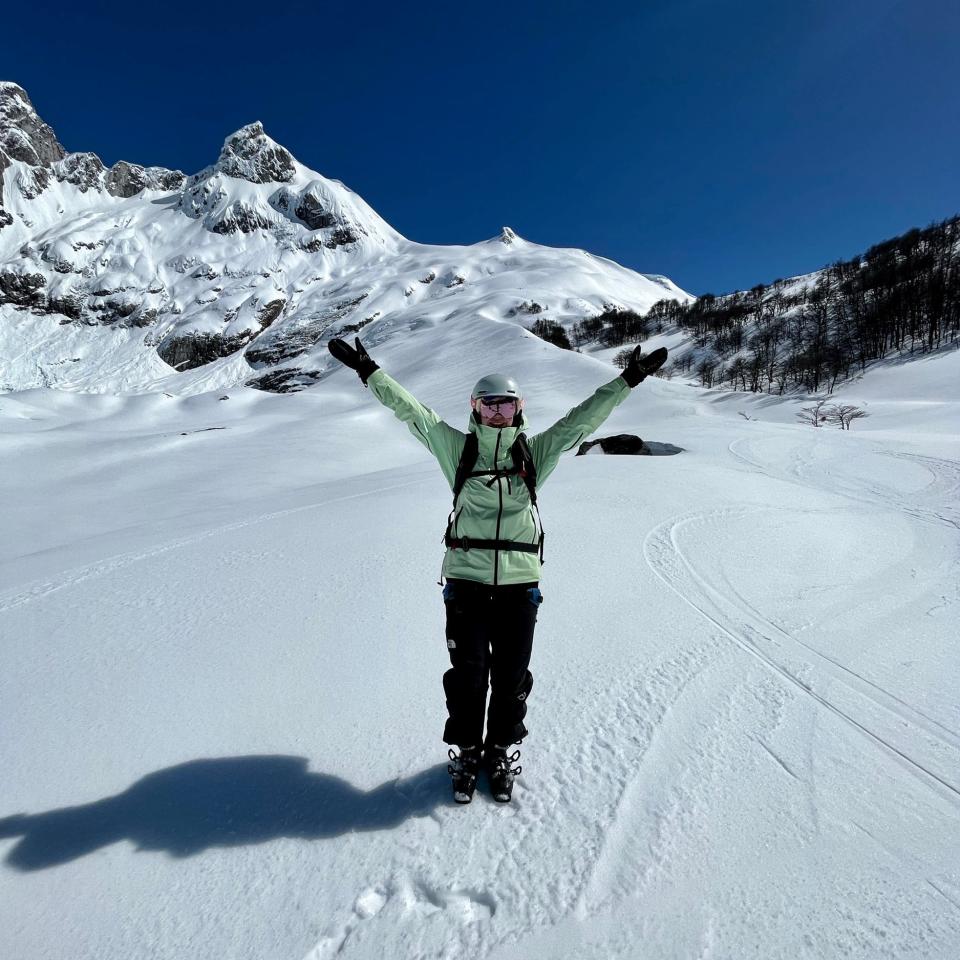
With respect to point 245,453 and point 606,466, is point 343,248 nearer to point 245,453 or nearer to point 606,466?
point 245,453

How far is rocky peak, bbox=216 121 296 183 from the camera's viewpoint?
502 feet

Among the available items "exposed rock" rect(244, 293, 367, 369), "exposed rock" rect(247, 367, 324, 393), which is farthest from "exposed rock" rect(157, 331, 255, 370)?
"exposed rock" rect(247, 367, 324, 393)

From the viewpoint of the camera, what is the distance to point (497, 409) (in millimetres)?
2434

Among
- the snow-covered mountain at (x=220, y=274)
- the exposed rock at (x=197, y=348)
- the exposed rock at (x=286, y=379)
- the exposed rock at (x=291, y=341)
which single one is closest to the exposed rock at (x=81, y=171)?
the snow-covered mountain at (x=220, y=274)

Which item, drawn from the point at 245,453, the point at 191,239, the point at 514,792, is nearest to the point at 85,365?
the point at 191,239

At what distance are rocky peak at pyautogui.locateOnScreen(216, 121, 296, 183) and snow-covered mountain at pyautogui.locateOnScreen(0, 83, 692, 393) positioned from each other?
425 millimetres

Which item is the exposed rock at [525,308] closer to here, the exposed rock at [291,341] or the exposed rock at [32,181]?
the exposed rock at [291,341]

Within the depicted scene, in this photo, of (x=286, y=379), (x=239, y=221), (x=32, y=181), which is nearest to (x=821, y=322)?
(x=286, y=379)

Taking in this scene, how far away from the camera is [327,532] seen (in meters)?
6.68

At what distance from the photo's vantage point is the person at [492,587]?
2.38 meters

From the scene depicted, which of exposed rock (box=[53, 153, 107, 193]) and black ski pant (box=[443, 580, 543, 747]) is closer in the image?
black ski pant (box=[443, 580, 543, 747])

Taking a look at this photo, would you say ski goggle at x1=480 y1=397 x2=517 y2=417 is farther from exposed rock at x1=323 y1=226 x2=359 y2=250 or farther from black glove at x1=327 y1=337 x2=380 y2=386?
exposed rock at x1=323 y1=226 x2=359 y2=250

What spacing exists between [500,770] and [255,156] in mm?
193273

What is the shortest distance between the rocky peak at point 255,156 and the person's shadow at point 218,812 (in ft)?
607
